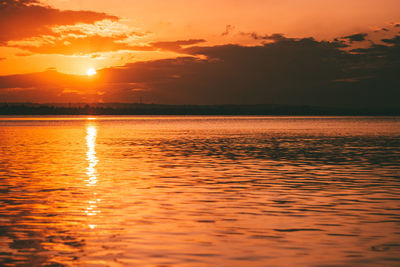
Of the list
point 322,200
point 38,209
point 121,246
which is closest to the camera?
point 121,246

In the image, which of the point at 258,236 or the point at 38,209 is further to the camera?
the point at 38,209

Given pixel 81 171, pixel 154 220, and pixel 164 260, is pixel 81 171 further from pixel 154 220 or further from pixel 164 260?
pixel 164 260

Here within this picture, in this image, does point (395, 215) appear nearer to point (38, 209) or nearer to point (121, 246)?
point (121, 246)

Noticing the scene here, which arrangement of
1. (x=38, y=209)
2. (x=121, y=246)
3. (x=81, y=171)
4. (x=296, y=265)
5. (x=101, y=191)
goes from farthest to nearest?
(x=81, y=171), (x=101, y=191), (x=38, y=209), (x=121, y=246), (x=296, y=265)

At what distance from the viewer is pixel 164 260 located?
14.6 m

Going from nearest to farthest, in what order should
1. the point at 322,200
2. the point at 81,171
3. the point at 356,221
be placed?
the point at 356,221 < the point at 322,200 < the point at 81,171

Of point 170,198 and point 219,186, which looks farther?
point 219,186

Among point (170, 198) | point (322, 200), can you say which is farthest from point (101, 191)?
point (322, 200)

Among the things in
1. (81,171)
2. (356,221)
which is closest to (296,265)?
(356,221)

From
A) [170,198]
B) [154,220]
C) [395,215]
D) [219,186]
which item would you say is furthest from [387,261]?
[219,186]

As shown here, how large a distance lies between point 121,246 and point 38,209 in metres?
7.72

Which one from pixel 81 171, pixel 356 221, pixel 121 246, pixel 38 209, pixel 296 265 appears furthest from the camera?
pixel 81 171

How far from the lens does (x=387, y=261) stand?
47.4 feet

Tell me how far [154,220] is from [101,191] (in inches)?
335
